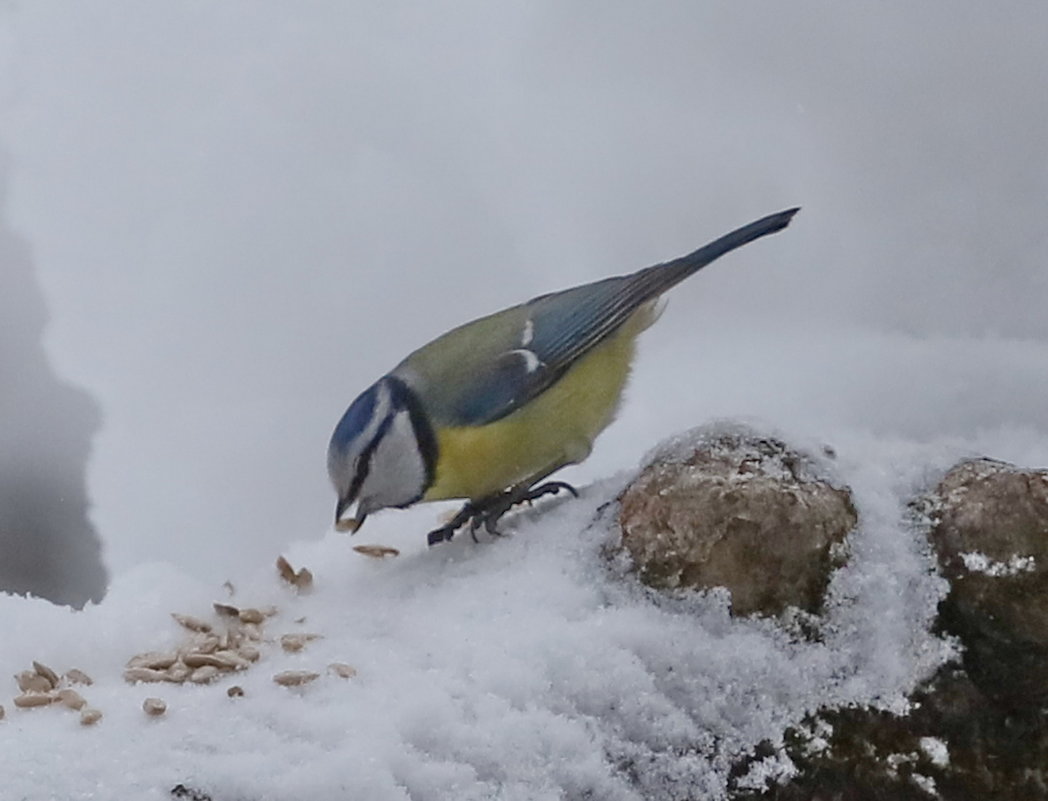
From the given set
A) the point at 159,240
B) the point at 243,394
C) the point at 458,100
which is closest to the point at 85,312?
the point at 159,240

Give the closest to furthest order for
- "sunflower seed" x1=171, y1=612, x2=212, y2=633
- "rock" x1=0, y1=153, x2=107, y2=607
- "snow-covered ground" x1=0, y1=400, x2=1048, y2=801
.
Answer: "snow-covered ground" x1=0, y1=400, x2=1048, y2=801, "sunflower seed" x1=171, y1=612, x2=212, y2=633, "rock" x1=0, y1=153, x2=107, y2=607

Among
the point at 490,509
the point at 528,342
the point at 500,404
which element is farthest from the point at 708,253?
the point at 490,509

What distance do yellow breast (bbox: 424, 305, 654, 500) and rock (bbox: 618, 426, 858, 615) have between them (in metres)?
0.46

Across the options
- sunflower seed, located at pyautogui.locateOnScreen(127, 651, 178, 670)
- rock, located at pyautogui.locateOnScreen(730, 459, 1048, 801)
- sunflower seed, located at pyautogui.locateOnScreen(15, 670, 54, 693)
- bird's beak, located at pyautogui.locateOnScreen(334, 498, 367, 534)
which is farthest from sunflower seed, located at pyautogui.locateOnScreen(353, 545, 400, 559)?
rock, located at pyautogui.locateOnScreen(730, 459, 1048, 801)

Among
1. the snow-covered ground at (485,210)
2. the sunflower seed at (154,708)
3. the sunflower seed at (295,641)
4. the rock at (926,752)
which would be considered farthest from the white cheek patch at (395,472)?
the rock at (926,752)

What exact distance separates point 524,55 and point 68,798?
2087 millimetres

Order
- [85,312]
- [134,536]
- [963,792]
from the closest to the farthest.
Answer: [963,792] → [134,536] → [85,312]

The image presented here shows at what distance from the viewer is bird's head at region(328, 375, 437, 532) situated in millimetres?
1675

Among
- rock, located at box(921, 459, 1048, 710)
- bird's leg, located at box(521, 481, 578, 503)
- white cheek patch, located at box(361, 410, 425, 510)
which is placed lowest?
rock, located at box(921, 459, 1048, 710)

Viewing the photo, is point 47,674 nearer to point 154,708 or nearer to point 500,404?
point 154,708

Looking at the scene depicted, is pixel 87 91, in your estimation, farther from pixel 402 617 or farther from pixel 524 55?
pixel 402 617

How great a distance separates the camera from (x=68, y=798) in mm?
915

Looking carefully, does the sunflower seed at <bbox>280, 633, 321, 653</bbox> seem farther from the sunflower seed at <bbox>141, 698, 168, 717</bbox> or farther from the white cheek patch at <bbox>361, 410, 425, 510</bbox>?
the white cheek patch at <bbox>361, 410, 425, 510</bbox>

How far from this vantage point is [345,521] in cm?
169
